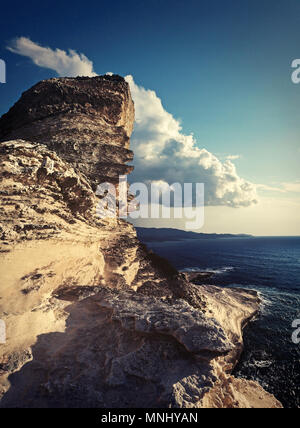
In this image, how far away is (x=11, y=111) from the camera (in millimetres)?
18219

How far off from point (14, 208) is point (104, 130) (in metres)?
12.3

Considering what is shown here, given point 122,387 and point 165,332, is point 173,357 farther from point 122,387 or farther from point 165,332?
point 122,387

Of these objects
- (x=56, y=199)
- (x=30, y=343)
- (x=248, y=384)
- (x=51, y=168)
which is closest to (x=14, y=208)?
(x=56, y=199)

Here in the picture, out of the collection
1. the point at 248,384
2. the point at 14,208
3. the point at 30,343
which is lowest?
the point at 248,384

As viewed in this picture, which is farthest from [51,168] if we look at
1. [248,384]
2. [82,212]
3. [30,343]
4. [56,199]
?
[248,384]

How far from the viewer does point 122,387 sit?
452cm

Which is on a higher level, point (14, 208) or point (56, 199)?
point (56, 199)

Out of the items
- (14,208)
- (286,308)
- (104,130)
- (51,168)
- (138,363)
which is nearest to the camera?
(138,363)
